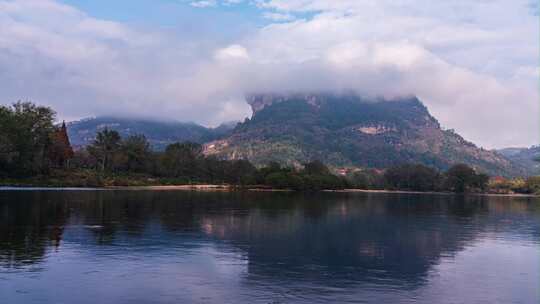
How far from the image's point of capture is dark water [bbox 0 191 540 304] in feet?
86.3

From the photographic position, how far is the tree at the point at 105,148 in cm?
18938

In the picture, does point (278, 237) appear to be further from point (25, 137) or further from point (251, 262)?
point (25, 137)

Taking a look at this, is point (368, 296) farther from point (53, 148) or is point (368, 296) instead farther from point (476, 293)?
point (53, 148)

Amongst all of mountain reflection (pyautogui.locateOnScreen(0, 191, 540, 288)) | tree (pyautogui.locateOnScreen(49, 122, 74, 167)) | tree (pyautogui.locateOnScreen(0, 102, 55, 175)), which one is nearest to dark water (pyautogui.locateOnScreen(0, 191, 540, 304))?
mountain reflection (pyautogui.locateOnScreen(0, 191, 540, 288))

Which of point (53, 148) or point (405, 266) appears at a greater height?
point (53, 148)

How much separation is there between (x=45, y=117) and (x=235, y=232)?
117267 mm

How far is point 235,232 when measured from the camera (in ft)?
167

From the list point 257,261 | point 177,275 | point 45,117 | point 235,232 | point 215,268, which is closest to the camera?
point 177,275

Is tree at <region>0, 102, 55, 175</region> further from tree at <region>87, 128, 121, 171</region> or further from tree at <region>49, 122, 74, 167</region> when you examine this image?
tree at <region>87, 128, 121, 171</region>

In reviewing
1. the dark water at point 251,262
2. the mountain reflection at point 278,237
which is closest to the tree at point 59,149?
the mountain reflection at point 278,237

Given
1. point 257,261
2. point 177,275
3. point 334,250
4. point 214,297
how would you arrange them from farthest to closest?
point 334,250 → point 257,261 → point 177,275 → point 214,297

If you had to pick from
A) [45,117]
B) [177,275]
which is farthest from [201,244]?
[45,117]

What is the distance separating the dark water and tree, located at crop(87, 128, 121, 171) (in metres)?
133

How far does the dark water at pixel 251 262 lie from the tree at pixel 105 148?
132881 mm
